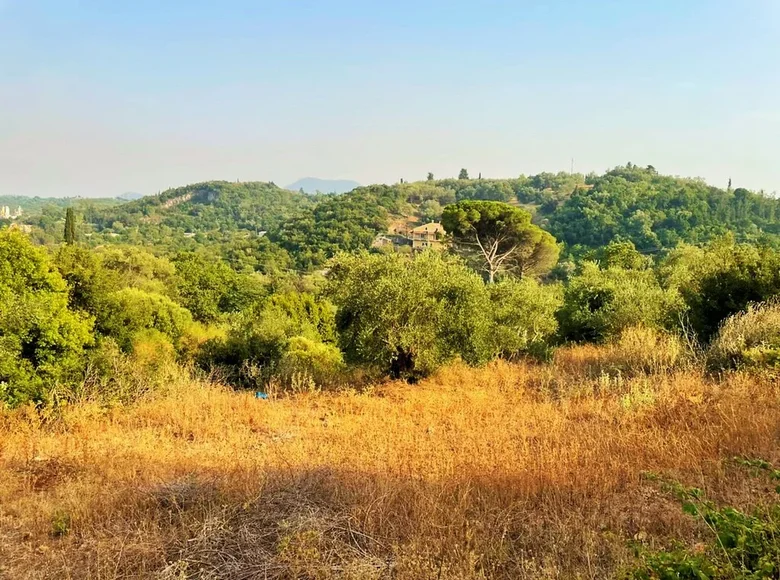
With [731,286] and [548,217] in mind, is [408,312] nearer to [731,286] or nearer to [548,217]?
[731,286]

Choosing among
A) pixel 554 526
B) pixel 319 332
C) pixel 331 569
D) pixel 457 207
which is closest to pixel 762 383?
pixel 554 526

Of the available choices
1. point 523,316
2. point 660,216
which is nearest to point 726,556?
point 523,316

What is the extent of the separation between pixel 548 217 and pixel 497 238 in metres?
40.7

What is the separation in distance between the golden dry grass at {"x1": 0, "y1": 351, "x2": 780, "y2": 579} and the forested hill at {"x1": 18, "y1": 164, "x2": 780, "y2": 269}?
25.3ft

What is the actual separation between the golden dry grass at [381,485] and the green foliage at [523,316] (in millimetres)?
5883

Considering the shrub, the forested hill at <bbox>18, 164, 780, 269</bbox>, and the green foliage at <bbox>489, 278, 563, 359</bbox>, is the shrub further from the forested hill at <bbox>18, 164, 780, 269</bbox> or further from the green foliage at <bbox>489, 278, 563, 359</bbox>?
the green foliage at <bbox>489, 278, 563, 359</bbox>

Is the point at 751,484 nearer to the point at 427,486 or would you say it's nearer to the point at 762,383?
the point at 427,486

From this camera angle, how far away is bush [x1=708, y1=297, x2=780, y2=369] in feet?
21.9

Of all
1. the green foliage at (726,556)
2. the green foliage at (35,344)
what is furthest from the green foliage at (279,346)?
the green foliage at (726,556)

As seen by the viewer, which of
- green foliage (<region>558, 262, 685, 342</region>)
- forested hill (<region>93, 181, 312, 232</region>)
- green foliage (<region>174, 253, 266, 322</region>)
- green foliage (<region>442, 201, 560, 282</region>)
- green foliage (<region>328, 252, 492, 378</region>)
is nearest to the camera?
green foliage (<region>328, 252, 492, 378</region>)

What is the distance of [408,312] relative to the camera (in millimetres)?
10297

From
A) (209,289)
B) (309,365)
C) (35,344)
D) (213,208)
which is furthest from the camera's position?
(213,208)

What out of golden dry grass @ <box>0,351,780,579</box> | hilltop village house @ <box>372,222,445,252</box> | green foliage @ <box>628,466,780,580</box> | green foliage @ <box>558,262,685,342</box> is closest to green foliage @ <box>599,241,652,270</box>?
green foliage @ <box>558,262,685,342</box>

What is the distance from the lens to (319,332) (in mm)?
24875
